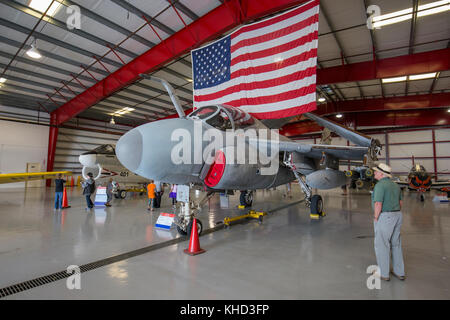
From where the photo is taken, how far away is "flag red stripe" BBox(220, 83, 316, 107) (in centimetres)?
759

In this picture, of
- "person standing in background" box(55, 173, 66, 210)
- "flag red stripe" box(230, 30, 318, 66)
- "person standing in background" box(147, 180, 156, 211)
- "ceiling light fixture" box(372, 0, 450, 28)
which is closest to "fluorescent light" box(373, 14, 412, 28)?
"ceiling light fixture" box(372, 0, 450, 28)

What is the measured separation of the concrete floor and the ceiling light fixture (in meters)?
7.24

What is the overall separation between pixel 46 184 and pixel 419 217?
2599cm

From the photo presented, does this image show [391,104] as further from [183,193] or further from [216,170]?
[183,193]

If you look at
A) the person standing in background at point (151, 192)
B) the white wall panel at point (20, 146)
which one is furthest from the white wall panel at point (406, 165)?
the white wall panel at point (20, 146)

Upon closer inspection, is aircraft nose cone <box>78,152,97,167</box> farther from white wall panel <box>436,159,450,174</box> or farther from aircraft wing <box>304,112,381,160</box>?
white wall panel <box>436,159,450,174</box>

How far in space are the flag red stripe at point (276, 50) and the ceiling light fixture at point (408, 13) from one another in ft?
11.2

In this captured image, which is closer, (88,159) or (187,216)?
(187,216)

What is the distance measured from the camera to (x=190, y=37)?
942 centimetres

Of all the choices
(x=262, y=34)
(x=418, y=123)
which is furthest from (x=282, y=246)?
(x=418, y=123)

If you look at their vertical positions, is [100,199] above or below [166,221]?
above

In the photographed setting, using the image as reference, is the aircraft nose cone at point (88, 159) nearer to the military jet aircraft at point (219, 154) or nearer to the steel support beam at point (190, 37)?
the steel support beam at point (190, 37)

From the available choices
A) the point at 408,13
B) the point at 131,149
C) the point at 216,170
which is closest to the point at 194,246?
the point at 216,170

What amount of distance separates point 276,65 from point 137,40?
675 centimetres
